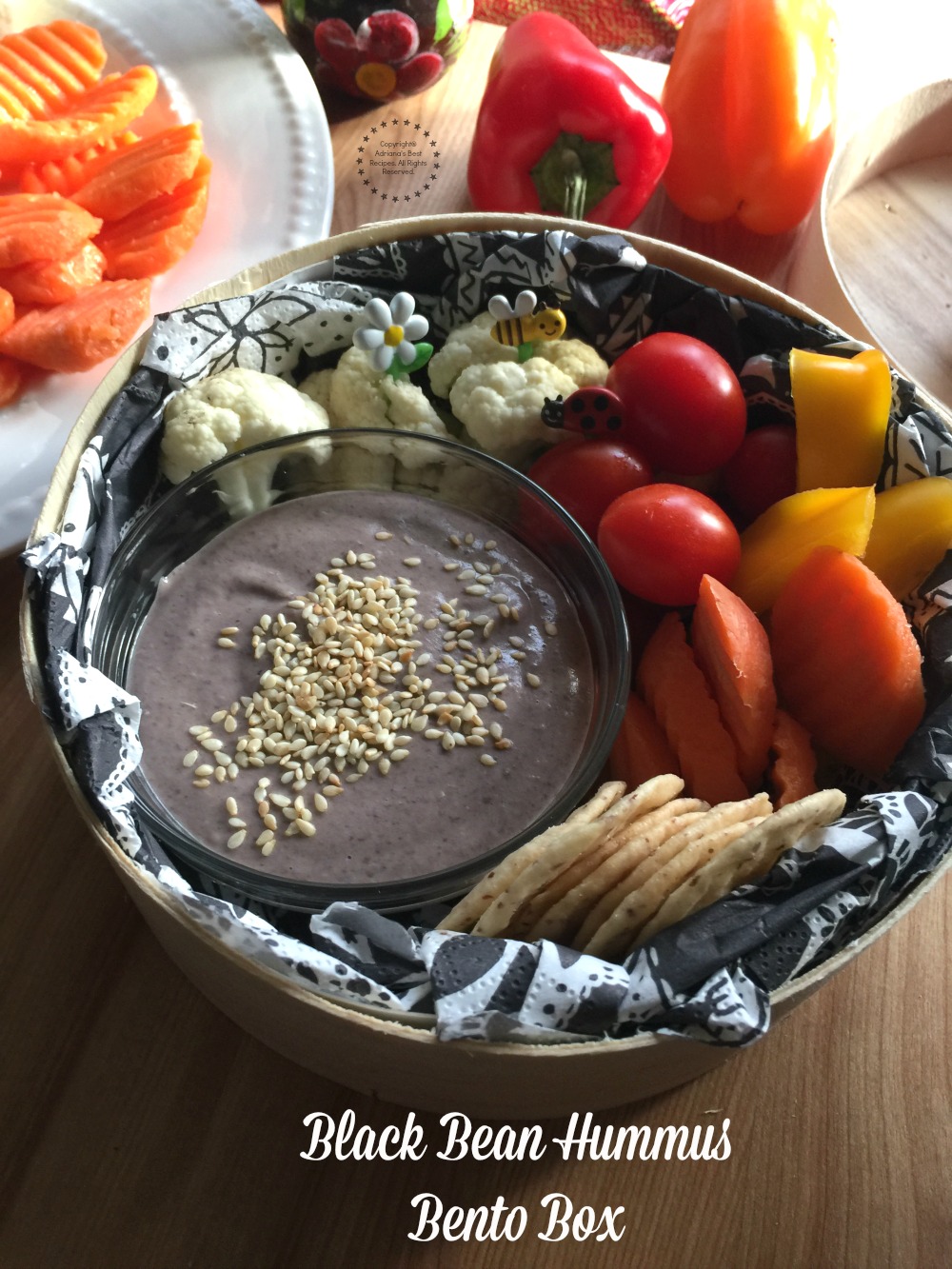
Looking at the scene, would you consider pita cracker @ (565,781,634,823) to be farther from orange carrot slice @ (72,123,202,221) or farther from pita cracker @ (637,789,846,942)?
orange carrot slice @ (72,123,202,221)

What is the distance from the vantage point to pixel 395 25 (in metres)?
1.57

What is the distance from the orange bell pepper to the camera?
1468mm

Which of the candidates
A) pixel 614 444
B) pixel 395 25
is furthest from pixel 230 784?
pixel 395 25

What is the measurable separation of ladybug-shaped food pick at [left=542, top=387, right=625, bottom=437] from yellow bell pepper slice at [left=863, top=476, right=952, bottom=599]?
295 millimetres

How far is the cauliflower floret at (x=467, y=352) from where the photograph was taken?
4.15ft

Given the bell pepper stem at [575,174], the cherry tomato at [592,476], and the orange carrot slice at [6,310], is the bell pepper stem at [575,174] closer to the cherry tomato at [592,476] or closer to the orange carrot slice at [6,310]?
the cherry tomato at [592,476]

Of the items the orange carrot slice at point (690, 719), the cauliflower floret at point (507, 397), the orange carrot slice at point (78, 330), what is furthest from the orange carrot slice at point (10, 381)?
the orange carrot slice at point (690, 719)

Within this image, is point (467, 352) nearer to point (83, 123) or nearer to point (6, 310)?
point (6, 310)

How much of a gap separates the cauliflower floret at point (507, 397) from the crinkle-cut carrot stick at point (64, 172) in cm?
68

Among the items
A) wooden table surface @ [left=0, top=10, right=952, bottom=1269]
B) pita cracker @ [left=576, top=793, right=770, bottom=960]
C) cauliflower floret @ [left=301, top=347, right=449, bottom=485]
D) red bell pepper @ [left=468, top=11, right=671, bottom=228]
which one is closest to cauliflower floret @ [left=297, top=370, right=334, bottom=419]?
cauliflower floret @ [left=301, top=347, right=449, bottom=485]

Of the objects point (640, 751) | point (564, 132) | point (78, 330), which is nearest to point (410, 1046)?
point (640, 751)

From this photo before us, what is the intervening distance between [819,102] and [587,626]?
0.89 meters

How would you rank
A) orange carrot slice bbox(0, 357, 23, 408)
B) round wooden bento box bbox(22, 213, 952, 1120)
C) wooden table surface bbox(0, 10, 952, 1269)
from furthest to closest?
orange carrot slice bbox(0, 357, 23, 408) → wooden table surface bbox(0, 10, 952, 1269) → round wooden bento box bbox(22, 213, 952, 1120)

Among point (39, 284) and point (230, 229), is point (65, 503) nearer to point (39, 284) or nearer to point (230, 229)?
point (39, 284)
